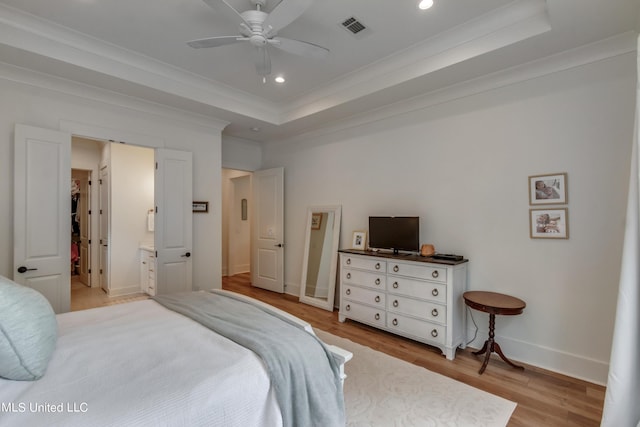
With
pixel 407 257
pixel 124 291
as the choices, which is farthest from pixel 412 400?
pixel 124 291

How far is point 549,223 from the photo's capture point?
2756mm

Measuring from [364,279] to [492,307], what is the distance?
4.79 feet

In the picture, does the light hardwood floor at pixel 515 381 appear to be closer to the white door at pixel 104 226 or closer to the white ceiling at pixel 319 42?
the white ceiling at pixel 319 42

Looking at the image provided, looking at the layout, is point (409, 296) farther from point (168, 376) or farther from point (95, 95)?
point (95, 95)

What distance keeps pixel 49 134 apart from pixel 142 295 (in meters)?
3.08

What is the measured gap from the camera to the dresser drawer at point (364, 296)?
11.6 ft

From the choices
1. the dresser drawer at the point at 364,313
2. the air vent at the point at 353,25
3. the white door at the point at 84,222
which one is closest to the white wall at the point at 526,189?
the dresser drawer at the point at 364,313

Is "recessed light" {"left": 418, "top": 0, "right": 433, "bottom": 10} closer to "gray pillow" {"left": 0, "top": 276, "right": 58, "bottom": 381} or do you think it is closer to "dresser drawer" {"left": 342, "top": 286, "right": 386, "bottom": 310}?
"dresser drawer" {"left": 342, "top": 286, "right": 386, "bottom": 310}

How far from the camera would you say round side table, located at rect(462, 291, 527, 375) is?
8.53 feet

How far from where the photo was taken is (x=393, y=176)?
3.93 metres

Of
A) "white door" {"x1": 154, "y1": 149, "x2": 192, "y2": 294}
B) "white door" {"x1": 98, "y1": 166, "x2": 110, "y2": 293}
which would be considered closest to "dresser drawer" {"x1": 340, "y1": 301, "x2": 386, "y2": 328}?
"white door" {"x1": 154, "y1": 149, "x2": 192, "y2": 294}

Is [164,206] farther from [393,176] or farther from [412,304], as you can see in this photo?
[412,304]

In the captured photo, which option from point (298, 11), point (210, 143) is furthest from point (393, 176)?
point (210, 143)

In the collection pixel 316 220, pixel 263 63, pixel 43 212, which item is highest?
pixel 263 63
